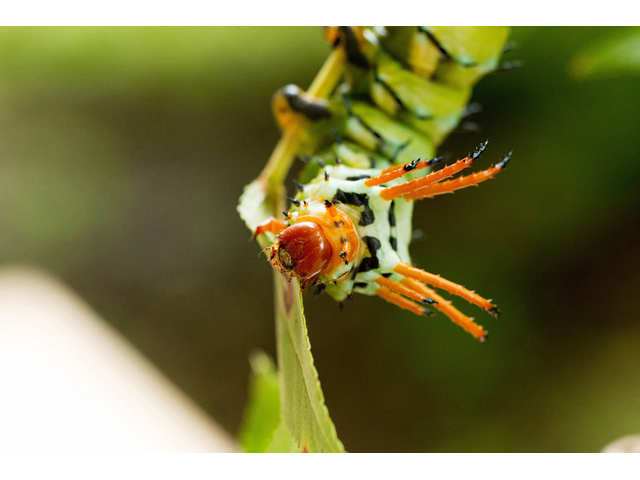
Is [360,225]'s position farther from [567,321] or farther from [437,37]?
[567,321]

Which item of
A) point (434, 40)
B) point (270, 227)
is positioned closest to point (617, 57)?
point (434, 40)

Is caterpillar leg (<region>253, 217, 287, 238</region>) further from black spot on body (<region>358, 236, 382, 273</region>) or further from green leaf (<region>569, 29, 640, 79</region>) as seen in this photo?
green leaf (<region>569, 29, 640, 79</region>)

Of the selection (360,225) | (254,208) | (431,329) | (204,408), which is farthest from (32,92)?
(360,225)

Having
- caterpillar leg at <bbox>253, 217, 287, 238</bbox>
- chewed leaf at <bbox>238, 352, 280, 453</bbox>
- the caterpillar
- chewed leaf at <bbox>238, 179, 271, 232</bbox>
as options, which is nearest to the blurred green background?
the caterpillar

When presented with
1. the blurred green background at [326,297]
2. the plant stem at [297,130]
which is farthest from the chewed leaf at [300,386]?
the blurred green background at [326,297]

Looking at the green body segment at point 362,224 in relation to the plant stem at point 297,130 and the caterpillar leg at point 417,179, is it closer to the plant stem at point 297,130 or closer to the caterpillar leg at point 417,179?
the caterpillar leg at point 417,179

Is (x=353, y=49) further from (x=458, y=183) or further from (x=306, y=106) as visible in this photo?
(x=458, y=183)
